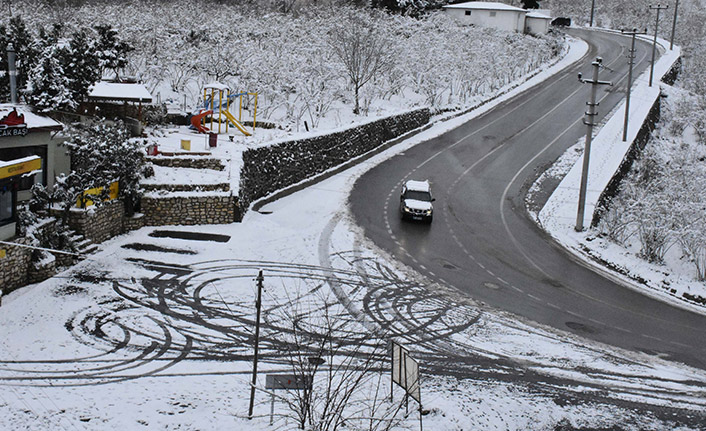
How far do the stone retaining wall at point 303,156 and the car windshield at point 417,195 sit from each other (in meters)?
6.57

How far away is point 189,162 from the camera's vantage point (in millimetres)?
30766

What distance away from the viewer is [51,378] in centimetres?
1552

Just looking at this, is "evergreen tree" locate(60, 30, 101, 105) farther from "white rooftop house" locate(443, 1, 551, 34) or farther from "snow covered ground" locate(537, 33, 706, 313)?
"white rooftop house" locate(443, 1, 551, 34)

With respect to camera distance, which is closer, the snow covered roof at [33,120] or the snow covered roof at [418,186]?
the snow covered roof at [33,120]

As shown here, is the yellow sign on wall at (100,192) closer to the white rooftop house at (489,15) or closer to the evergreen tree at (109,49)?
the evergreen tree at (109,49)

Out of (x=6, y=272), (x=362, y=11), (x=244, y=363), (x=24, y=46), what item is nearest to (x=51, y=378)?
(x=244, y=363)

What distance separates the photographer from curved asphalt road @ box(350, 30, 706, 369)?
71.0ft

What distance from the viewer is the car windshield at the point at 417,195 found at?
31.0 meters

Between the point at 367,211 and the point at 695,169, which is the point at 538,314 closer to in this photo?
the point at 367,211

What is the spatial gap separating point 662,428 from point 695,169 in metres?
29.6

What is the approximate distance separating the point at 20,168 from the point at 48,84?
1661cm

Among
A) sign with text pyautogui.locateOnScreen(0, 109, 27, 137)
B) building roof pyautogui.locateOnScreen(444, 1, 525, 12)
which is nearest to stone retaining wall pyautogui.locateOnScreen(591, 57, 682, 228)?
building roof pyautogui.locateOnScreen(444, 1, 525, 12)

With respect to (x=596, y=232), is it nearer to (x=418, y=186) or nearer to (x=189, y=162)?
(x=418, y=186)

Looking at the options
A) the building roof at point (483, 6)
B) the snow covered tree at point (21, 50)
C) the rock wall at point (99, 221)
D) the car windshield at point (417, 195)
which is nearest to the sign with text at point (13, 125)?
the rock wall at point (99, 221)
